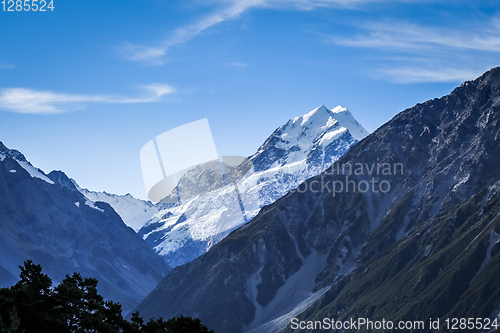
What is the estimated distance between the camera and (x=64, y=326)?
78938 mm

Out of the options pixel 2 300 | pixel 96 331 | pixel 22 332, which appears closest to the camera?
pixel 22 332

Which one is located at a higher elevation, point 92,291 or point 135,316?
point 92,291

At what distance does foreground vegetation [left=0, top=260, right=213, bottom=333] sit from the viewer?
76375 mm

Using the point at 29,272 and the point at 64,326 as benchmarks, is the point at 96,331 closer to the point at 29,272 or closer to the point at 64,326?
the point at 64,326

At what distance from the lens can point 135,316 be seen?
8788cm

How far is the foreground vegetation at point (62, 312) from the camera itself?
251ft

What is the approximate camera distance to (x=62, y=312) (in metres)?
80.4

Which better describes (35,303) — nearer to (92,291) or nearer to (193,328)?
(92,291)

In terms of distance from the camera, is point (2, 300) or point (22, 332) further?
point (2, 300)

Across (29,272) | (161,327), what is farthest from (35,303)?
(161,327)

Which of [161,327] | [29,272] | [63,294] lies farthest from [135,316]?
[29,272]

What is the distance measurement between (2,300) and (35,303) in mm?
4896

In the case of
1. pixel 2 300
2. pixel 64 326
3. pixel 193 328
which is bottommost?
pixel 193 328

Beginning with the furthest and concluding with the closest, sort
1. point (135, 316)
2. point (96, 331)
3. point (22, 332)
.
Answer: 1. point (135, 316)
2. point (96, 331)
3. point (22, 332)
